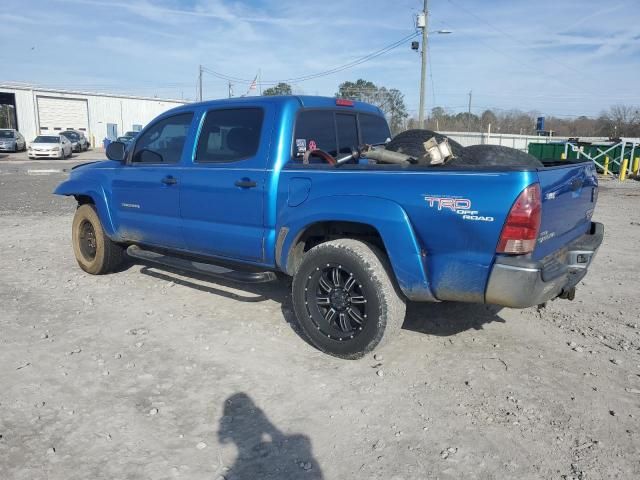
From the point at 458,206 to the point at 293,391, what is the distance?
161 centimetres

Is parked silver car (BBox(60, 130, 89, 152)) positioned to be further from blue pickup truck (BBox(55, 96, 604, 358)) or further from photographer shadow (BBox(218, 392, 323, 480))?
photographer shadow (BBox(218, 392, 323, 480))

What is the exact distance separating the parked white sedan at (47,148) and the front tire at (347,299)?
3099 cm

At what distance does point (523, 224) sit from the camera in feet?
10.4

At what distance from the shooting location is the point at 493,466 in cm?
279

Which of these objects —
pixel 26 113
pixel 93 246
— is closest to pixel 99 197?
pixel 93 246

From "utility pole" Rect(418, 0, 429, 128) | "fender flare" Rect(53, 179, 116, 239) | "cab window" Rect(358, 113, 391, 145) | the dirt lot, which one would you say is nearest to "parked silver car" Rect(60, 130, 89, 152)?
"utility pole" Rect(418, 0, 429, 128)

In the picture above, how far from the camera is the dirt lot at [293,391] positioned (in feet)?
9.32

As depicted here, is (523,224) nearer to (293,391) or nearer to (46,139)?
(293,391)

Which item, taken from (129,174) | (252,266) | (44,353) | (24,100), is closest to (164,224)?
(129,174)

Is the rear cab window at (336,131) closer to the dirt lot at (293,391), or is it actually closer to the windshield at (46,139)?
the dirt lot at (293,391)

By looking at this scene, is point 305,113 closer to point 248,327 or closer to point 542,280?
point 248,327

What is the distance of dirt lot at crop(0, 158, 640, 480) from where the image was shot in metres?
2.84

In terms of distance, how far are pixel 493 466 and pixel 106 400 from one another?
237 cm

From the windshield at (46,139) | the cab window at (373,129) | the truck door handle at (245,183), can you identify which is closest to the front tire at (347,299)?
the truck door handle at (245,183)
